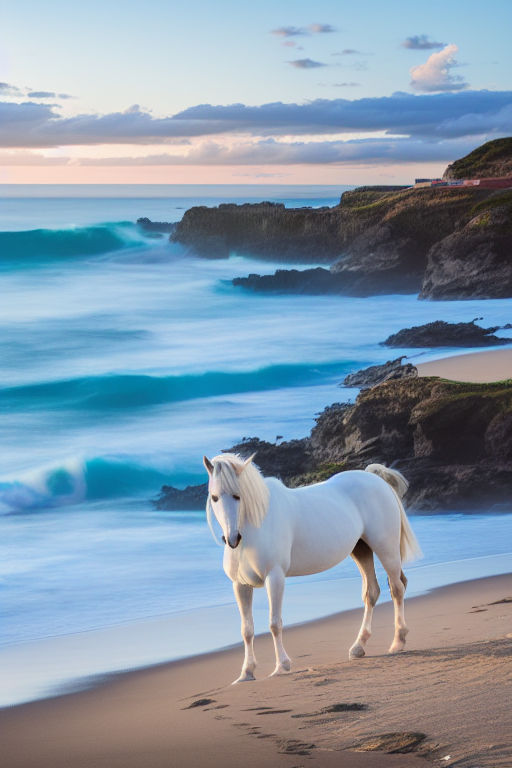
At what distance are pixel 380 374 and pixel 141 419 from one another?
25.0 feet

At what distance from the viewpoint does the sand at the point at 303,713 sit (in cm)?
437

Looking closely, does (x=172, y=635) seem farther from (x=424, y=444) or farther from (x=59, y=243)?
(x=59, y=243)

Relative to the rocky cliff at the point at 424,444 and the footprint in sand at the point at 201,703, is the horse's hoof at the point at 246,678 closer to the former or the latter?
the footprint in sand at the point at 201,703

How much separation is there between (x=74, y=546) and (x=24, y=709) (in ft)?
28.7

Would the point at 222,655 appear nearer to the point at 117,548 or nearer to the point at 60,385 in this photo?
the point at 117,548

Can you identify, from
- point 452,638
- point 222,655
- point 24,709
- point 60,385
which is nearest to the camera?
point 24,709

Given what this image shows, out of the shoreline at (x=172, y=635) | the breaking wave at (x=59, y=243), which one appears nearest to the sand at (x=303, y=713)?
the shoreline at (x=172, y=635)

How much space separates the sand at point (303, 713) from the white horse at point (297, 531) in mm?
415

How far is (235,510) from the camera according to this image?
5898 mm

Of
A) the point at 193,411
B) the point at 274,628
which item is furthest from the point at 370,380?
the point at 274,628

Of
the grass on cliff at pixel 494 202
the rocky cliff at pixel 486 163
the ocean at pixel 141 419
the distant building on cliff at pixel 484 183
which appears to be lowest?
the ocean at pixel 141 419

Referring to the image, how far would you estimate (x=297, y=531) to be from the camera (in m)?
6.46

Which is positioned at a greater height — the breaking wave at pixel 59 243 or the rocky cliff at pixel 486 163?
the rocky cliff at pixel 486 163

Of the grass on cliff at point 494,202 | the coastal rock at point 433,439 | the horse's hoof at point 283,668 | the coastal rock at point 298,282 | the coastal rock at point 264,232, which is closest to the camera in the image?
the horse's hoof at point 283,668
